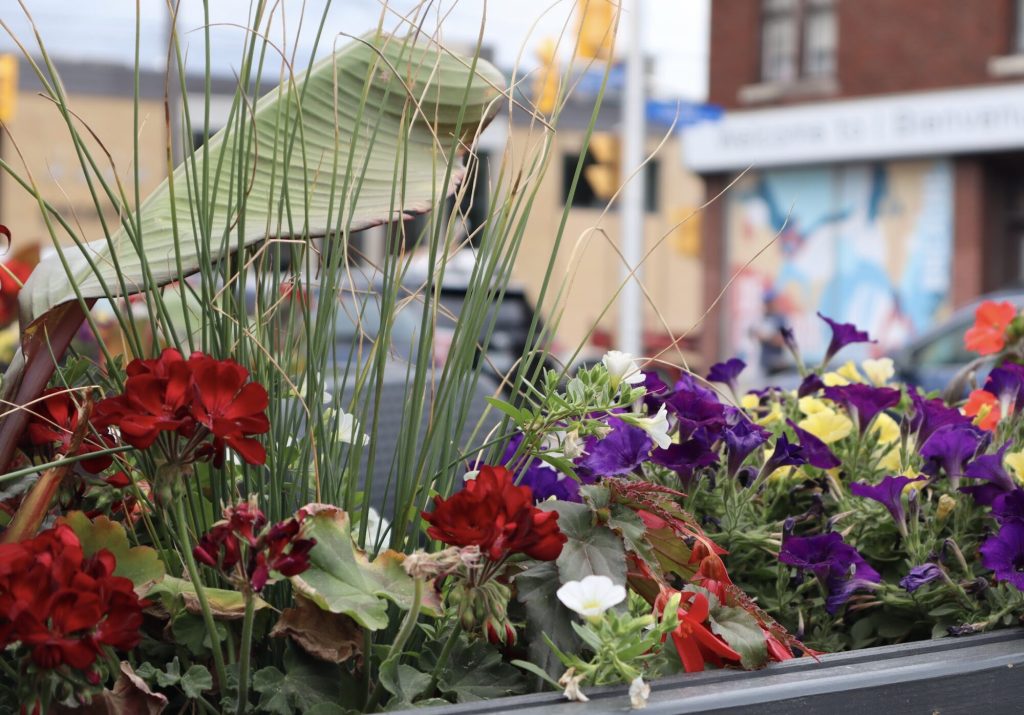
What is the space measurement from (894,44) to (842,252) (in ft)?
9.46

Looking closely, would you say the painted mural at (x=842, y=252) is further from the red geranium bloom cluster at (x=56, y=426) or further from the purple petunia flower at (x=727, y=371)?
the red geranium bloom cluster at (x=56, y=426)

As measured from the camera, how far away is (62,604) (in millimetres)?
916

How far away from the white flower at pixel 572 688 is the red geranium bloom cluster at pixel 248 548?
23 cm

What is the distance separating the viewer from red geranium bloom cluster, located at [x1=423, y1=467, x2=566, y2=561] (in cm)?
101

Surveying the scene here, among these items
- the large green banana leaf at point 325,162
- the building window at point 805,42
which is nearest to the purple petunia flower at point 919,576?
the large green banana leaf at point 325,162

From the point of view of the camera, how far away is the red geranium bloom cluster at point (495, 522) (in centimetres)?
101

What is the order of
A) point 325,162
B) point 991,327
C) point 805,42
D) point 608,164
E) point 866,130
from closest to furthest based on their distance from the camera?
point 325,162 → point 991,327 → point 608,164 → point 866,130 → point 805,42

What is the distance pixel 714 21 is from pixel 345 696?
18643 millimetres

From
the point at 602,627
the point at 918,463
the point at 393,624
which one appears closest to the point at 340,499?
the point at 393,624

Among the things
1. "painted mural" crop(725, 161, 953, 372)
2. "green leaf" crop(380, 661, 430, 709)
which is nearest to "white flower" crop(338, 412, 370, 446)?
"green leaf" crop(380, 661, 430, 709)

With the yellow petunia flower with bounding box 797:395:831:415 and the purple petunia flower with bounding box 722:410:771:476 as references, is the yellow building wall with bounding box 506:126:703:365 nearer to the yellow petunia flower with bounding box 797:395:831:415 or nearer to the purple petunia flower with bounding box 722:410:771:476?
the yellow petunia flower with bounding box 797:395:831:415

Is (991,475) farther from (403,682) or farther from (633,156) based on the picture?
(633,156)

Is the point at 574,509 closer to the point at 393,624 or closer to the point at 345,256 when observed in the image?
the point at 393,624

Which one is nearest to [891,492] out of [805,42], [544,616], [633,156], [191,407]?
[544,616]
